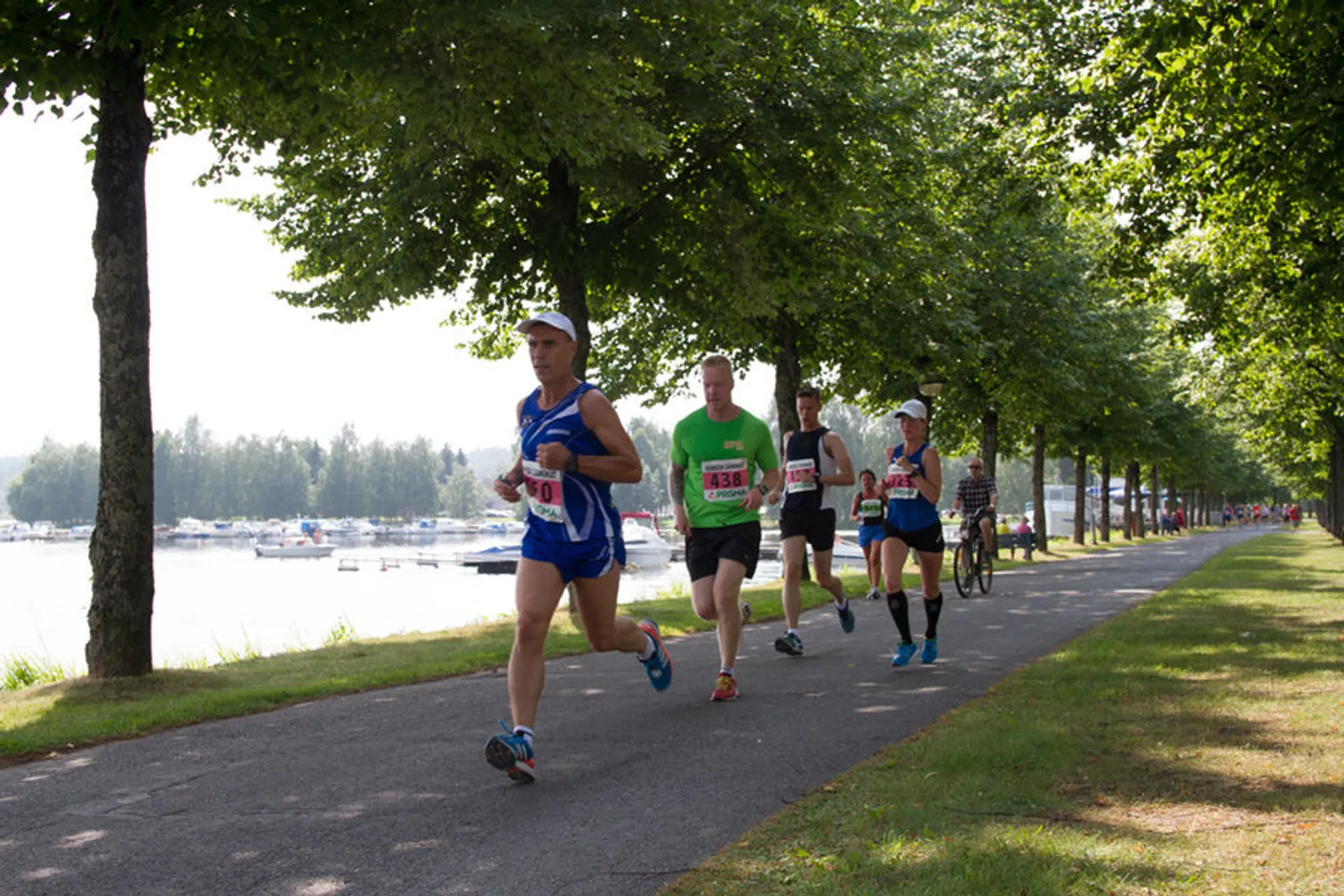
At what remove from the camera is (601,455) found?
6.31 metres

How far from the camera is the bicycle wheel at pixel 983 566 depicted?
19.6 metres

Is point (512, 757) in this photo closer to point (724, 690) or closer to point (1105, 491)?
point (724, 690)

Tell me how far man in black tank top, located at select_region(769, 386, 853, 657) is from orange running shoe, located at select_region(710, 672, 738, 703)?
7.08 ft

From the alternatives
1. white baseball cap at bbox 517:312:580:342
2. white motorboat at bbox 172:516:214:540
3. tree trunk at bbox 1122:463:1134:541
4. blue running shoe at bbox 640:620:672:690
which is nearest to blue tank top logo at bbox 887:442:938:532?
blue running shoe at bbox 640:620:672:690

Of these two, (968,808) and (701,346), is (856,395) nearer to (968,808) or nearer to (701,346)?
(701,346)

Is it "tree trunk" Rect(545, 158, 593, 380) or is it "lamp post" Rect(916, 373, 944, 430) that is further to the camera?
"lamp post" Rect(916, 373, 944, 430)

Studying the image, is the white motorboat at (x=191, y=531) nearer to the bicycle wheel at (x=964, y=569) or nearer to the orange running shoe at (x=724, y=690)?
the bicycle wheel at (x=964, y=569)

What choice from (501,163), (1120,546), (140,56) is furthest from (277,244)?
(1120,546)

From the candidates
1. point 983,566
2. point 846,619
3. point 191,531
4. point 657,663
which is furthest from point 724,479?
point 191,531

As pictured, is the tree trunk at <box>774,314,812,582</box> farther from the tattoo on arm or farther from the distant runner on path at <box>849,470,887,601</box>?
the tattoo on arm

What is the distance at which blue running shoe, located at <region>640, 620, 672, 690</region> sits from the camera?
7.61 m

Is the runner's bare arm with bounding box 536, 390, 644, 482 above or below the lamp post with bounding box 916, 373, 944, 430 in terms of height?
below

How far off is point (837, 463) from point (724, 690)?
2801 mm

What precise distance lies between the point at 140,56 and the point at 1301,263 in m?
17.1
